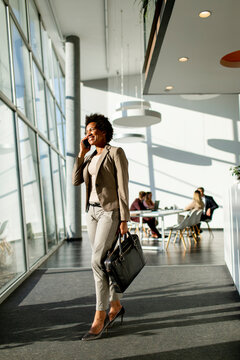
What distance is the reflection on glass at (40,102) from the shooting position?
8.06 metres

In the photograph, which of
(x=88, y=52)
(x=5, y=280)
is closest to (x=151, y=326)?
(x=5, y=280)

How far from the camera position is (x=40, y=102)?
852cm

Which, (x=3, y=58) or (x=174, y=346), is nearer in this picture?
(x=174, y=346)

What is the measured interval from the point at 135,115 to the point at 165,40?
11.6ft

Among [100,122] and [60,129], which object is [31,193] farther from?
[60,129]

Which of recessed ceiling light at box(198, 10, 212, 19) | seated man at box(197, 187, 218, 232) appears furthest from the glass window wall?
seated man at box(197, 187, 218, 232)

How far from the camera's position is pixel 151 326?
10.2ft

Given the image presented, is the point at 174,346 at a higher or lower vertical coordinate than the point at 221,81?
lower

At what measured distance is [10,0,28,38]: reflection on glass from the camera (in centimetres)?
640

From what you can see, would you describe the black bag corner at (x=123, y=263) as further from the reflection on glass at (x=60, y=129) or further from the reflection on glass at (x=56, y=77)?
the reflection on glass at (x=56, y=77)

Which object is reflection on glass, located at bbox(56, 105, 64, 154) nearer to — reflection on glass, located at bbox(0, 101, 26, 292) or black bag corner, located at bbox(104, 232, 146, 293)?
reflection on glass, located at bbox(0, 101, 26, 292)

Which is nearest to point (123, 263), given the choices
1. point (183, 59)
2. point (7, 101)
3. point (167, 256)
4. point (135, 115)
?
point (7, 101)

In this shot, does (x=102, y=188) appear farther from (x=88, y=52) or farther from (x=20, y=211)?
(x=88, y=52)

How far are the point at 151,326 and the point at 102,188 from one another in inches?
49.2
